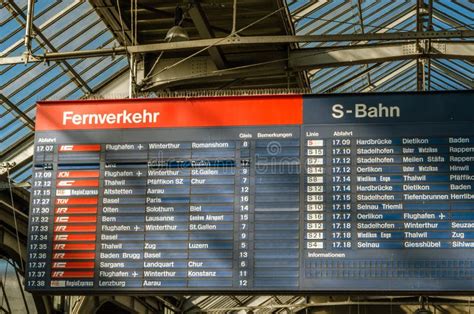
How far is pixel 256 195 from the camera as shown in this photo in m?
9.64

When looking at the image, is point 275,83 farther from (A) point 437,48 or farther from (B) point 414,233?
(B) point 414,233

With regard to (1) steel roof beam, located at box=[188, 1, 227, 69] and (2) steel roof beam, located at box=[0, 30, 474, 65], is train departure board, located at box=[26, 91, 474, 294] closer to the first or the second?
(2) steel roof beam, located at box=[0, 30, 474, 65]

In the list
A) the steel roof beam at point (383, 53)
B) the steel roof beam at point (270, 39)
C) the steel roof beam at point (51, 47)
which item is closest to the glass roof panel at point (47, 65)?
the steel roof beam at point (51, 47)

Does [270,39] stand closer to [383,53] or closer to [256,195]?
[256,195]

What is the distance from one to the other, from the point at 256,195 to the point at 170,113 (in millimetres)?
1330

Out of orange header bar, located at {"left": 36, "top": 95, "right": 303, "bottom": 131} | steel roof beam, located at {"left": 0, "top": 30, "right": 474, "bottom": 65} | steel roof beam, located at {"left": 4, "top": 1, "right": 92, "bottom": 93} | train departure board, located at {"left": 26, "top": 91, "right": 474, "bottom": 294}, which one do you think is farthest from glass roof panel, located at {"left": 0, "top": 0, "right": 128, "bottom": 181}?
train departure board, located at {"left": 26, "top": 91, "right": 474, "bottom": 294}

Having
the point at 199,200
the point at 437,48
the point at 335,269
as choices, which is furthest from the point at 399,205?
the point at 437,48

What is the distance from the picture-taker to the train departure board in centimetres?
927

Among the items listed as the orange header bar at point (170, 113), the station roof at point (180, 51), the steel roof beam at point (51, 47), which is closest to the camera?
the orange header bar at point (170, 113)

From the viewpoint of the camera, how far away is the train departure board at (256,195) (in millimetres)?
9266

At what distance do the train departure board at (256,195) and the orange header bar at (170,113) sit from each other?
0.05 feet

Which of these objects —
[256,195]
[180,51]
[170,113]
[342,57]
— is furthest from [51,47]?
[256,195]

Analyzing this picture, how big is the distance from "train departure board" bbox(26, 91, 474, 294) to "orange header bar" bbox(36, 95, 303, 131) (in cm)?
1

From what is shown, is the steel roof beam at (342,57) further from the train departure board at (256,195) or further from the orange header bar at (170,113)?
the train departure board at (256,195)
